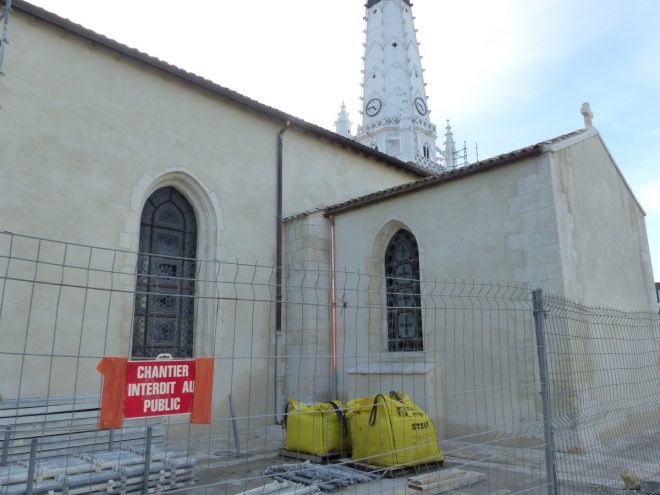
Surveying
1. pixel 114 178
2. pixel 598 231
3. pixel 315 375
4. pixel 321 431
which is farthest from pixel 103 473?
pixel 598 231

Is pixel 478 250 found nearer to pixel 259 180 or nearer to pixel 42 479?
pixel 259 180

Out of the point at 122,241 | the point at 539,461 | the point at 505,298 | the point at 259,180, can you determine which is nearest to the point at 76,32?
the point at 122,241

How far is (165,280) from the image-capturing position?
880 cm

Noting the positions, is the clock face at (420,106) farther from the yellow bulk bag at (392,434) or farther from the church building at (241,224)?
the yellow bulk bag at (392,434)

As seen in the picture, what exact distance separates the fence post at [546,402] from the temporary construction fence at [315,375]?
14 millimetres

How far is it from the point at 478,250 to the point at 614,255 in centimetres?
301

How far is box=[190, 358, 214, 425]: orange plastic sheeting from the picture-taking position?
124 inches

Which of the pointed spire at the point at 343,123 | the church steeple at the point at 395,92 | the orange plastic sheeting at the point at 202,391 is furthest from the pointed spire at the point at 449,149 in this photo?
the orange plastic sheeting at the point at 202,391

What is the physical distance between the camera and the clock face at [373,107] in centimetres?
3894

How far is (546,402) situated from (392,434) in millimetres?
1935

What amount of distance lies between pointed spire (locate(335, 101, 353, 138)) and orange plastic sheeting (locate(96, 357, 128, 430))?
45.2 meters

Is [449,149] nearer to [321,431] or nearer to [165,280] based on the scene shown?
[165,280]

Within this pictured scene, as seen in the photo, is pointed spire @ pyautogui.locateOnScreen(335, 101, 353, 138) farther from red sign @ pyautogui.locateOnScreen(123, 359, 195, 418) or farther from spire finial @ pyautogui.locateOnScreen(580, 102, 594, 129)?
red sign @ pyautogui.locateOnScreen(123, 359, 195, 418)

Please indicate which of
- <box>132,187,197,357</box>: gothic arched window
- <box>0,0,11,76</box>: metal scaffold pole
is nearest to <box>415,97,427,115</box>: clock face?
<box>132,187,197,357</box>: gothic arched window
